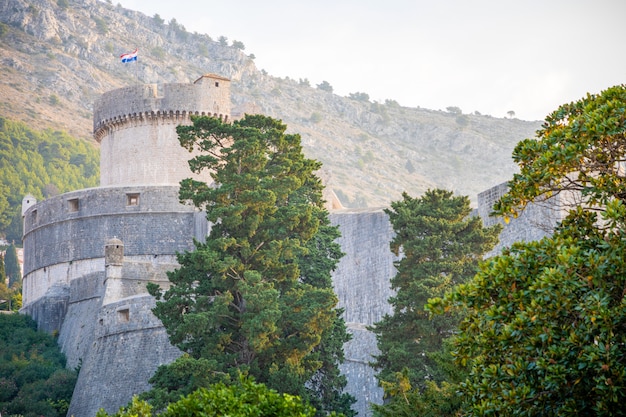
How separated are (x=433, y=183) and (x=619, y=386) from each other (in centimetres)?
11302

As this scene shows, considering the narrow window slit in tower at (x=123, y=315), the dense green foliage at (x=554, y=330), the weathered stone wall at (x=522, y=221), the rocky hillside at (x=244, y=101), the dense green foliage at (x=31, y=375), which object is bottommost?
the dense green foliage at (x=31, y=375)

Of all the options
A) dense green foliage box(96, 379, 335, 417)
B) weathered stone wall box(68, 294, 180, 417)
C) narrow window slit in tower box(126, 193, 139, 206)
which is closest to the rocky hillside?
narrow window slit in tower box(126, 193, 139, 206)

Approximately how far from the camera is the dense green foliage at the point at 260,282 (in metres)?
24.3

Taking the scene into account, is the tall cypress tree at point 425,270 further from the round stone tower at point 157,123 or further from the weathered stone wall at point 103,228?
the round stone tower at point 157,123

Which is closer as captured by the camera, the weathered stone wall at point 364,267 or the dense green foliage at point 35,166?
the weathered stone wall at point 364,267

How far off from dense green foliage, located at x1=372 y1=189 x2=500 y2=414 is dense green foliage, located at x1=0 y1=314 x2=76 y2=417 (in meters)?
11.2

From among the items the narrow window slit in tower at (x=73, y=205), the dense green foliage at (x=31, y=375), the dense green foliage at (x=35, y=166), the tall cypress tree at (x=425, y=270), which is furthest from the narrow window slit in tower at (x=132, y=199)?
the dense green foliage at (x=35, y=166)

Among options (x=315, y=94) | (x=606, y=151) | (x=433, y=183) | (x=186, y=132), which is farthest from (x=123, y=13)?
(x=606, y=151)

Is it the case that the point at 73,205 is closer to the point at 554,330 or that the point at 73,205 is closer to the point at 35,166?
the point at 554,330

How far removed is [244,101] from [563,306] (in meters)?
107

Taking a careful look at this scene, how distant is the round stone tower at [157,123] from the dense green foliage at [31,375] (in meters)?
7.99

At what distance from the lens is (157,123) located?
43.3 m

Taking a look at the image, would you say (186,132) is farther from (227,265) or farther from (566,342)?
(566,342)

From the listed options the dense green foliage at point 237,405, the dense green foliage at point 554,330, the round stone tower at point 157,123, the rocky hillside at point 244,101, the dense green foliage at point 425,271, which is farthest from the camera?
the rocky hillside at point 244,101
